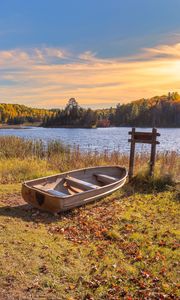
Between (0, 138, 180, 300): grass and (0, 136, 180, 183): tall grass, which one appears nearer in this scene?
(0, 138, 180, 300): grass

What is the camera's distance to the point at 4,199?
696 cm

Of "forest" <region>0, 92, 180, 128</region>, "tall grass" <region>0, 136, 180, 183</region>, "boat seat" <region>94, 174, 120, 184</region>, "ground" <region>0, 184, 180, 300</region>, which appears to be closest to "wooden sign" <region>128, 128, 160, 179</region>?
"tall grass" <region>0, 136, 180, 183</region>

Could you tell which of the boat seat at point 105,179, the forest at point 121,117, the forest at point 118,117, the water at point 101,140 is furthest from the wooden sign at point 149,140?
the forest at point 121,117

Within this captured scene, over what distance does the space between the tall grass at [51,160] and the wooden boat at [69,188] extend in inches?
53.0

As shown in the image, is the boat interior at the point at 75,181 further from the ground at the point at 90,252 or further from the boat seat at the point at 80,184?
the ground at the point at 90,252

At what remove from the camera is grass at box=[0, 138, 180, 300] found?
3.40 m

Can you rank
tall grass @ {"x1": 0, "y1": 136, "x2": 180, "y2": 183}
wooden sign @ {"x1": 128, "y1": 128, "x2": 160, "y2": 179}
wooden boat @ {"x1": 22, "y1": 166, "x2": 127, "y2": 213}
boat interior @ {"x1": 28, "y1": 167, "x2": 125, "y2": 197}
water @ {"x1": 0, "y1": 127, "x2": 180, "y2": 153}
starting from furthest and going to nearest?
1. water @ {"x1": 0, "y1": 127, "x2": 180, "y2": 153}
2. tall grass @ {"x1": 0, "y1": 136, "x2": 180, "y2": 183}
3. wooden sign @ {"x1": 128, "y1": 128, "x2": 160, "y2": 179}
4. boat interior @ {"x1": 28, "y1": 167, "x2": 125, "y2": 197}
5. wooden boat @ {"x1": 22, "y1": 166, "x2": 127, "y2": 213}

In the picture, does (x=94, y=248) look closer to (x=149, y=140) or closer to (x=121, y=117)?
(x=149, y=140)

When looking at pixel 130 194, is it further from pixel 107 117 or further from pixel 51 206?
pixel 107 117

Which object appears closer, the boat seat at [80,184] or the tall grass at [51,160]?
the boat seat at [80,184]

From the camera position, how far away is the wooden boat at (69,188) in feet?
19.6

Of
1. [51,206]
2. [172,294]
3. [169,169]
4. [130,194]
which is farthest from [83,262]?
[169,169]

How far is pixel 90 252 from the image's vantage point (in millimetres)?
4387

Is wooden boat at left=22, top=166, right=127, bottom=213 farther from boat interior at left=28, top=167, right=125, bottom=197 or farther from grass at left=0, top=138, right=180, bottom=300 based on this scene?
grass at left=0, top=138, right=180, bottom=300
